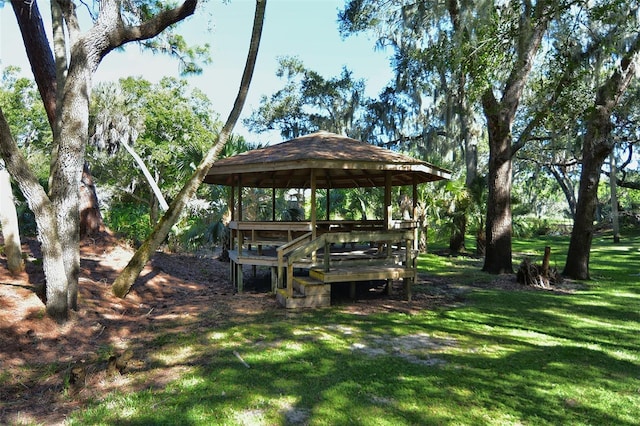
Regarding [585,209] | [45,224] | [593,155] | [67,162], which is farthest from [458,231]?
[45,224]

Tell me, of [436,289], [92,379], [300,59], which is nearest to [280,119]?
[300,59]

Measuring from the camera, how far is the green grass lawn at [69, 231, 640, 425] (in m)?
3.58

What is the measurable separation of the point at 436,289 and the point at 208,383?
6949mm

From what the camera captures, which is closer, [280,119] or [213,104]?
[213,104]

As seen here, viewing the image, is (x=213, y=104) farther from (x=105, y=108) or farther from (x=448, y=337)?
(x=448, y=337)

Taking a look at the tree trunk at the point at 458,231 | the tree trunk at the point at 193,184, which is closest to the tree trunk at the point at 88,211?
the tree trunk at the point at 193,184

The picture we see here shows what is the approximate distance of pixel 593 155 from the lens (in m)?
10.6

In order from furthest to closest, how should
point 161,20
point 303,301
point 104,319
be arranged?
point 303,301, point 161,20, point 104,319

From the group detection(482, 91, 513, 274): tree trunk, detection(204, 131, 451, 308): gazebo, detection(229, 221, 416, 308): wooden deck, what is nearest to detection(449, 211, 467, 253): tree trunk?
detection(482, 91, 513, 274): tree trunk

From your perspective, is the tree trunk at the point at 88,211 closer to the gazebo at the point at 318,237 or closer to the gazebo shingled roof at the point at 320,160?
the gazebo shingled roof at the point at 320,160

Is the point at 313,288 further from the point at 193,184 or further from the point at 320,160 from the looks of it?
the point at 193,184

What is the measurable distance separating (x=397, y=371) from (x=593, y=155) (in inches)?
360

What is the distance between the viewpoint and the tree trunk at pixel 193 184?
295 inches

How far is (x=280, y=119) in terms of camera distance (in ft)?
102
